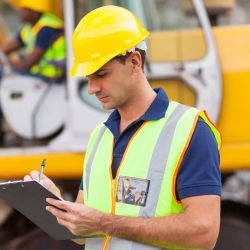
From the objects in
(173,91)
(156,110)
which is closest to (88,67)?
(156,110)

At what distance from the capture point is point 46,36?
503 cm

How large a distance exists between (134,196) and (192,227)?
21cm

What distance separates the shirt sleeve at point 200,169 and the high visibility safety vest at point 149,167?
0.02 m

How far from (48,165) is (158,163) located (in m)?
2.60

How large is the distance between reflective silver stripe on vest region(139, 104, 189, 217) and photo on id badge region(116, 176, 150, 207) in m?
0.02

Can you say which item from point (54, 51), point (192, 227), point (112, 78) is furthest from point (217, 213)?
point (54, 51)

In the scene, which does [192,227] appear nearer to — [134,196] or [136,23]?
[134,196]

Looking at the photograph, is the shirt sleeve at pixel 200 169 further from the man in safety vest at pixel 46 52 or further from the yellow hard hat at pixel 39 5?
the yellow hard hat at pixel 39 5

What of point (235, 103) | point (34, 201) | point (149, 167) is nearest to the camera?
point (149, 167)

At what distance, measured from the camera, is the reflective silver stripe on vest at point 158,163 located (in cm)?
221

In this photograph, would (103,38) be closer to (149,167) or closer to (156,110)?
(156,110)

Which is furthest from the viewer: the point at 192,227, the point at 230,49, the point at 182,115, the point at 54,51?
the point at 54,51

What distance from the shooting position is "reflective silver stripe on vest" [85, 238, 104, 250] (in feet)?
7.76

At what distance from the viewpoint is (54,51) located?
507cm
